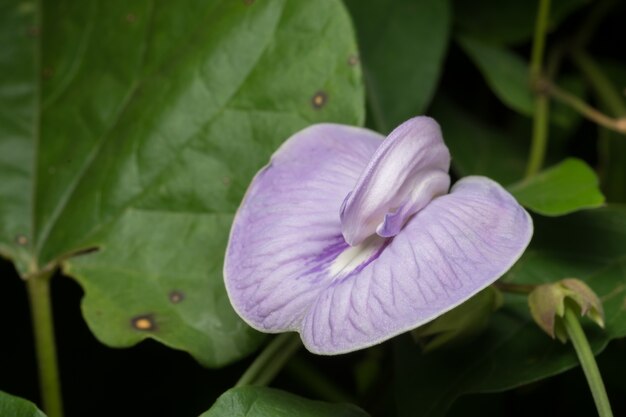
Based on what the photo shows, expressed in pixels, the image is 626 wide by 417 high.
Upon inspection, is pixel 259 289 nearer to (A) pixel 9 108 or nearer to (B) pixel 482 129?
(A) pixel 9 108

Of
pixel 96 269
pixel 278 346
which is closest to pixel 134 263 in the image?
pixel 96 269

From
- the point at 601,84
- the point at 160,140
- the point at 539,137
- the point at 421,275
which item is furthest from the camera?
the point at 601,84

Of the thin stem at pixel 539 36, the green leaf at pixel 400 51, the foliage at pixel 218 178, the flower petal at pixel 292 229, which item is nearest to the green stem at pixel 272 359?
the foliage at pixel 218 178

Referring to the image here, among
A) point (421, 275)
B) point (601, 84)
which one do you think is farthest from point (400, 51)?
point (421, 275)

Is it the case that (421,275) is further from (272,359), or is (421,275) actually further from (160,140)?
(160,140)

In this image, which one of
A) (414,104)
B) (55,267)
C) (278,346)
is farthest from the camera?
(414,104)
